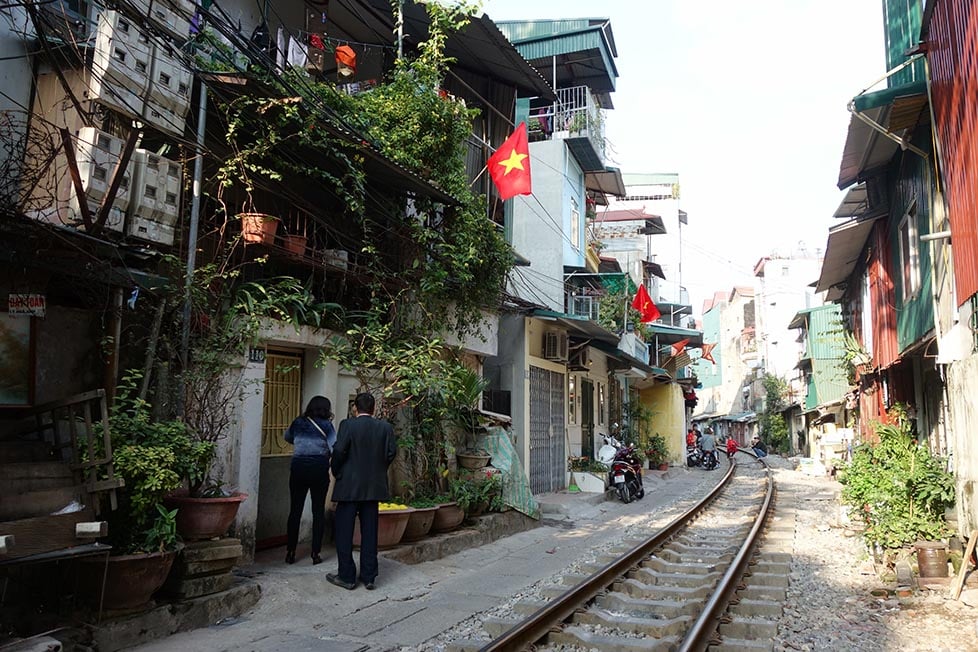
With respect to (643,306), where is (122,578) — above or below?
below

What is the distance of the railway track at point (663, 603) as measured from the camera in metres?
5.34

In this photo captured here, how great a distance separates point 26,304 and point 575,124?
15.4 meters

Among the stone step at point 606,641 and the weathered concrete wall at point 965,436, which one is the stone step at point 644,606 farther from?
the weathered concrete wall at point 965,436

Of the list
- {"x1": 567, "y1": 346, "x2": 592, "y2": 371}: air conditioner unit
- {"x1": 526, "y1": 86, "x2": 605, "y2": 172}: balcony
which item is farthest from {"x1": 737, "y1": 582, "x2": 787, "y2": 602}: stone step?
{"x1": 526, "y1": 86, "x2": 605, "y2": 172}: balcony

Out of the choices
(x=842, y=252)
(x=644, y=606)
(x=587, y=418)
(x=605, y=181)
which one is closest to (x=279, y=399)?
(x=644, y=606)

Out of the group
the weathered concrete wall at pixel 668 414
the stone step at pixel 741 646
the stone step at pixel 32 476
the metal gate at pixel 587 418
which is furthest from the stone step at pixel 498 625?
the weathered concrete wall at pixel 668 414

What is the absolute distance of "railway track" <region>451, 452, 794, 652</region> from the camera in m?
5.34

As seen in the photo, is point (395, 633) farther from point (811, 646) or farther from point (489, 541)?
point (489, 541)

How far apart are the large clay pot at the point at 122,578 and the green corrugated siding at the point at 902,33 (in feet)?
33.9

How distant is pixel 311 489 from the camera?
23.3 ft

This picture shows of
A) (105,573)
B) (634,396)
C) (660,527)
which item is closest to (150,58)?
(105,573)

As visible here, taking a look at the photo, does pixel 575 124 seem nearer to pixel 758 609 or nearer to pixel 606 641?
pixel 758 609

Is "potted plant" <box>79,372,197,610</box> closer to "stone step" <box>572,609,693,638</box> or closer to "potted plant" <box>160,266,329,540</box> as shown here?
"potted plant" <box>160,266,329,540</box>

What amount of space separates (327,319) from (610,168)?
1395 centimetres
